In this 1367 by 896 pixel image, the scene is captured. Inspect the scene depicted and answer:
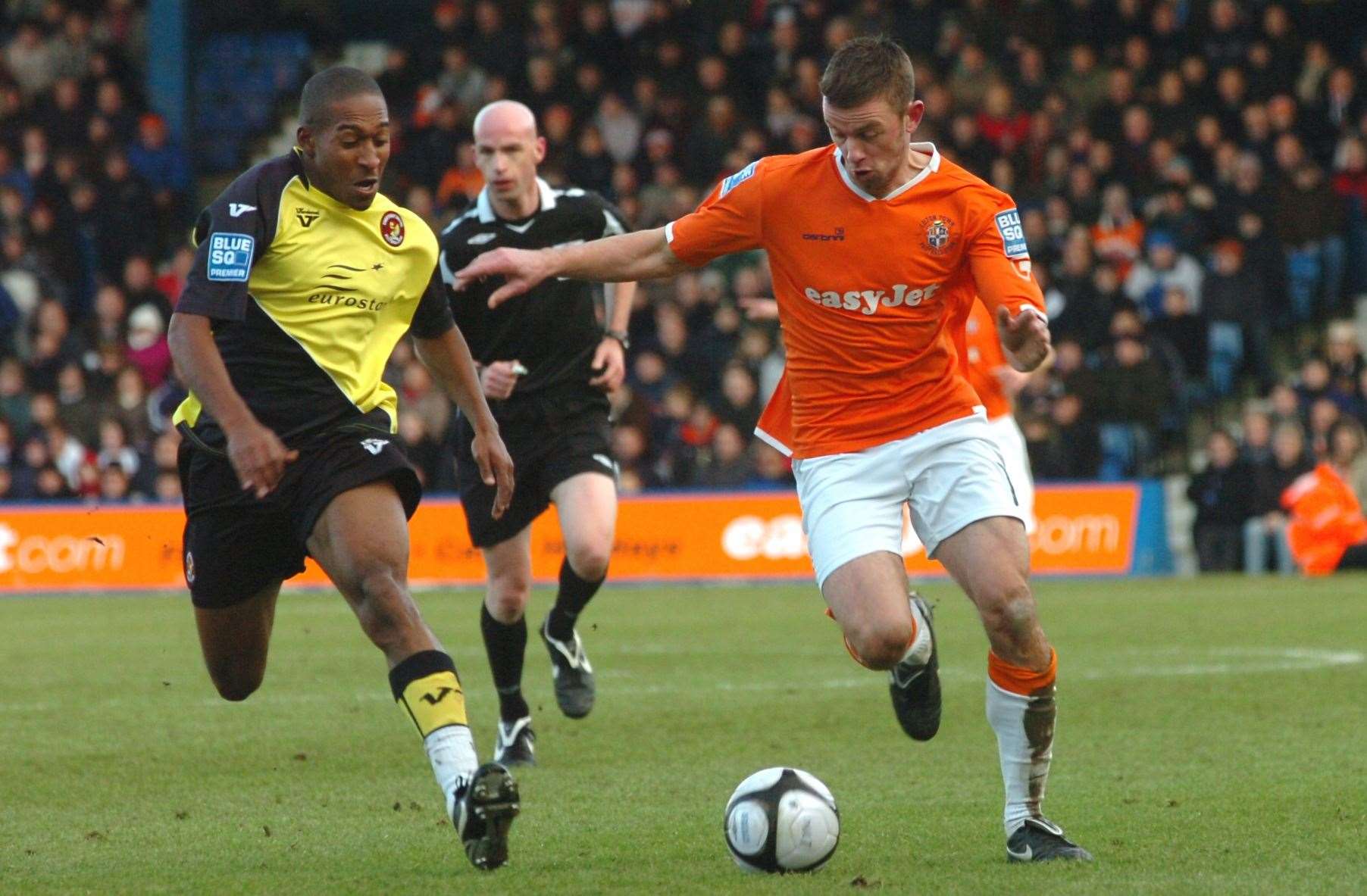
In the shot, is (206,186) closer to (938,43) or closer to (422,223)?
(938,43)

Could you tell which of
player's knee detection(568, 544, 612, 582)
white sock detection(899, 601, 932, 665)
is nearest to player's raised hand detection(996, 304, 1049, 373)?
white sock detection(899, 601, 932, 665)

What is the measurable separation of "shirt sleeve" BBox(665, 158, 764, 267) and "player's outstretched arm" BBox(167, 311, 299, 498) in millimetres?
1313

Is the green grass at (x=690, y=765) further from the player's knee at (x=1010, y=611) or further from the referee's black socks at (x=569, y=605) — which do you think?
the player's knee at (x=1010, y=611)

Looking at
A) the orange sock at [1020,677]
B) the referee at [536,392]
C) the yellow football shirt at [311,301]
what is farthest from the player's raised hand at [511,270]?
the referee at [536,392]

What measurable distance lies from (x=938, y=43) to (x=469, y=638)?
12.4 m

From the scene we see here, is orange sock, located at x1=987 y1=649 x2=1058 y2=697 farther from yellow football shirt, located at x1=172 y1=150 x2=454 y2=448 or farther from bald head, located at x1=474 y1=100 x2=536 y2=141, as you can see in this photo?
bald head, located at x1=474 y1=100 x2=536 y2=141

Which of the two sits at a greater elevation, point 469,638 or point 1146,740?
point 1146,740

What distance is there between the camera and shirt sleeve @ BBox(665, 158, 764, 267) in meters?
6.33

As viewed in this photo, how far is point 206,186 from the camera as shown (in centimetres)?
2762

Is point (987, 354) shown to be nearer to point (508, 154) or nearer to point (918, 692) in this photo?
point (508, 154)

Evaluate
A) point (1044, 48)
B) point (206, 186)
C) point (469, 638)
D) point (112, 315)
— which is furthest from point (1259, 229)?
point (206, 186)

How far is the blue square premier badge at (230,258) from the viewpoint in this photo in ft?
19.4

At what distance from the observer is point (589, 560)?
28.7ft

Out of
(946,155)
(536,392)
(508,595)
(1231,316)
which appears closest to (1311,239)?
(1231,316)
